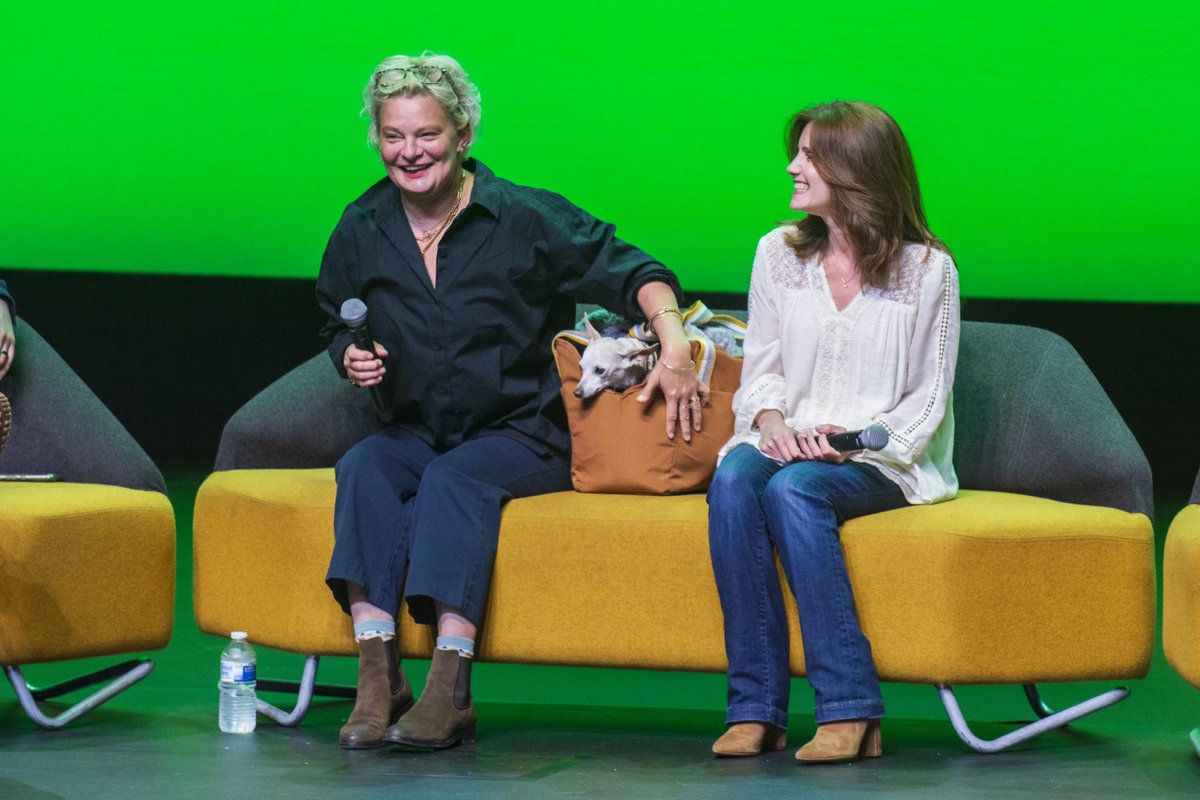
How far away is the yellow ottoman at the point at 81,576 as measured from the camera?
3.09 meters

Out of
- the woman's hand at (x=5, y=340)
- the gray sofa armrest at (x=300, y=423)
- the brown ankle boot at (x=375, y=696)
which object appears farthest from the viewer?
the gray sofa armrest at (x=300, y=423)

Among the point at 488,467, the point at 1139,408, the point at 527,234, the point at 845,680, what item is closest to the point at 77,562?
the point at 488,467

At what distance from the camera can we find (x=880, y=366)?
3.07m

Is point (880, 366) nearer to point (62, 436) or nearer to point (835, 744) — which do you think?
point (835, 744)

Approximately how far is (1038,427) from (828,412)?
0.50 metres

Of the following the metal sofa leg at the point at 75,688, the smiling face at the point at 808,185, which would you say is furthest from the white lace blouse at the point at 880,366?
the metal sofa leg at the point at 75,688

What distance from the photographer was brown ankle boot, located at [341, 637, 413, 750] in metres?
2.94

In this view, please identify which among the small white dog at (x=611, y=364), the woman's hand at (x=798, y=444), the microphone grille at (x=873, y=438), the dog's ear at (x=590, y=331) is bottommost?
the woman's hand at (x=798, y=444)

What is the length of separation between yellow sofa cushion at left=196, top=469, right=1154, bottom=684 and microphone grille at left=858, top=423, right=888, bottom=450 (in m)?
0.13

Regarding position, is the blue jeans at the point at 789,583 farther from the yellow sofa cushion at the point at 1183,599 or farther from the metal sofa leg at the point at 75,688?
the metal sofa leg at the point at 75,688

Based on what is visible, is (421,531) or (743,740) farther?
(421,531)

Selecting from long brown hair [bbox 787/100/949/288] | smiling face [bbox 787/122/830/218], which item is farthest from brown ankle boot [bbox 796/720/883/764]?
smiling face [bbox 787/122/830/218]

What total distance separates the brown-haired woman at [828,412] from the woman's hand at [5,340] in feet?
4.93

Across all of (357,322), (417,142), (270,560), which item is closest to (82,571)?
(270,560)
